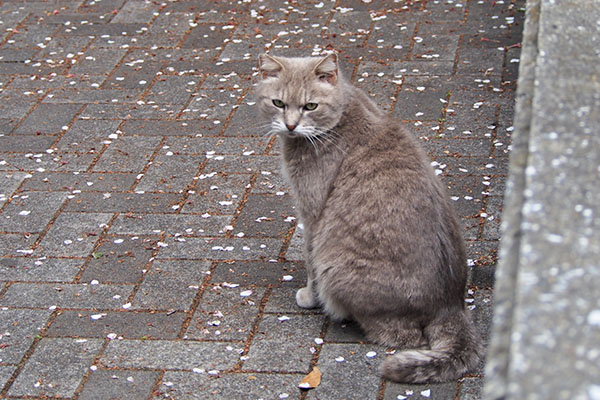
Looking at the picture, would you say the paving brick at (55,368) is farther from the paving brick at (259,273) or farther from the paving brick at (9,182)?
the paving brick at (9,182)

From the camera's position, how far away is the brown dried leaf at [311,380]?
320cm

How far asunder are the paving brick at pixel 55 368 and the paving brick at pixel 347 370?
932 millimetres

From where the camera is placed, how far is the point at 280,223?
4.43m

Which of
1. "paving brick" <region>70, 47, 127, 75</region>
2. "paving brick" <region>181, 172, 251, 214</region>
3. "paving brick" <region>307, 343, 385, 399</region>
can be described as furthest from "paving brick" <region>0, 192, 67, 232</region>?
"paving brick" <region>307, 343, 385, 399</region>

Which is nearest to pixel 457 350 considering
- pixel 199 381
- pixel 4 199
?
pixel 199 381

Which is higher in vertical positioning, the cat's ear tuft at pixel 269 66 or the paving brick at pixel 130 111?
the cat's ear tuft at pixel 269 66

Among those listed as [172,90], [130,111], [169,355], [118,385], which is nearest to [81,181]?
[130,111]

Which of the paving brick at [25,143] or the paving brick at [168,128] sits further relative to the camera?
the paving brick at [168,128]

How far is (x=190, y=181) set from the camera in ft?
16.0

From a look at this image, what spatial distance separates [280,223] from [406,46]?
2.50 m

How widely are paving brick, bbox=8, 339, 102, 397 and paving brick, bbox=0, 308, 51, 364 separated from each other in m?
0.07

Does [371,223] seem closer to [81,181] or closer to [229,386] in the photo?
[229,386]

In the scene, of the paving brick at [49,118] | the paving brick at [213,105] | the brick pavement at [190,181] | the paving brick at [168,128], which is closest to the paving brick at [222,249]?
the brick pavement at [190,181]

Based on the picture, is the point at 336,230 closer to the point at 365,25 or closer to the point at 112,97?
the point at 112,97
